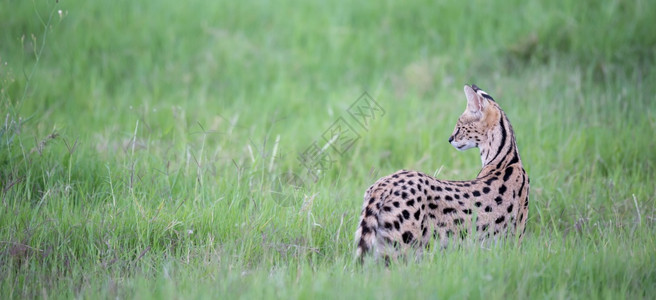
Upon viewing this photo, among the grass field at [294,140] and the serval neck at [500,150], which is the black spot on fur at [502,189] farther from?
the grass field at [294,140]

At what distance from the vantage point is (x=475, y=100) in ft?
19.4

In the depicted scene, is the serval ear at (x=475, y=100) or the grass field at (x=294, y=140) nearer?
the grass field at (x=294, y=140)

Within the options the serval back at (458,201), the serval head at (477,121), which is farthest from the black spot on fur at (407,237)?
the serval head at (477,121)

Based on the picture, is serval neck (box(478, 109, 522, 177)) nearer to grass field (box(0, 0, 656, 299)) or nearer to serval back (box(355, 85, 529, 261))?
serval back (box(355, 85, 529, 261))

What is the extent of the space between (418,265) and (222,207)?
1.88 meters

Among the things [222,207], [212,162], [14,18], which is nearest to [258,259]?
[222,207]

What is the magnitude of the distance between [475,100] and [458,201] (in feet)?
3.92

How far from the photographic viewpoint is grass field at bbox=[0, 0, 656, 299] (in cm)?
474

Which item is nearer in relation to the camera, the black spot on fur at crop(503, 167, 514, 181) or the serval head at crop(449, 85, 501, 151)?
the black spot on fur at crop(503, 167, 514, 181)

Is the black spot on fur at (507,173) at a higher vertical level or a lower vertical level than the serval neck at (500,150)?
lower

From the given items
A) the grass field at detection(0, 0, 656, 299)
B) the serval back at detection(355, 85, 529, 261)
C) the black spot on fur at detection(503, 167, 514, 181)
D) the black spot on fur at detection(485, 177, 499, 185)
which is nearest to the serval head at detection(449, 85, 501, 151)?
the serval back at detection(355, 85, 529, 261)

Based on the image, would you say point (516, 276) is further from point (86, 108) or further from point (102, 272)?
point (86, 108)

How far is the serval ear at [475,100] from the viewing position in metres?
5.86

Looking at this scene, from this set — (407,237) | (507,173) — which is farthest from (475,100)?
(407,237)
